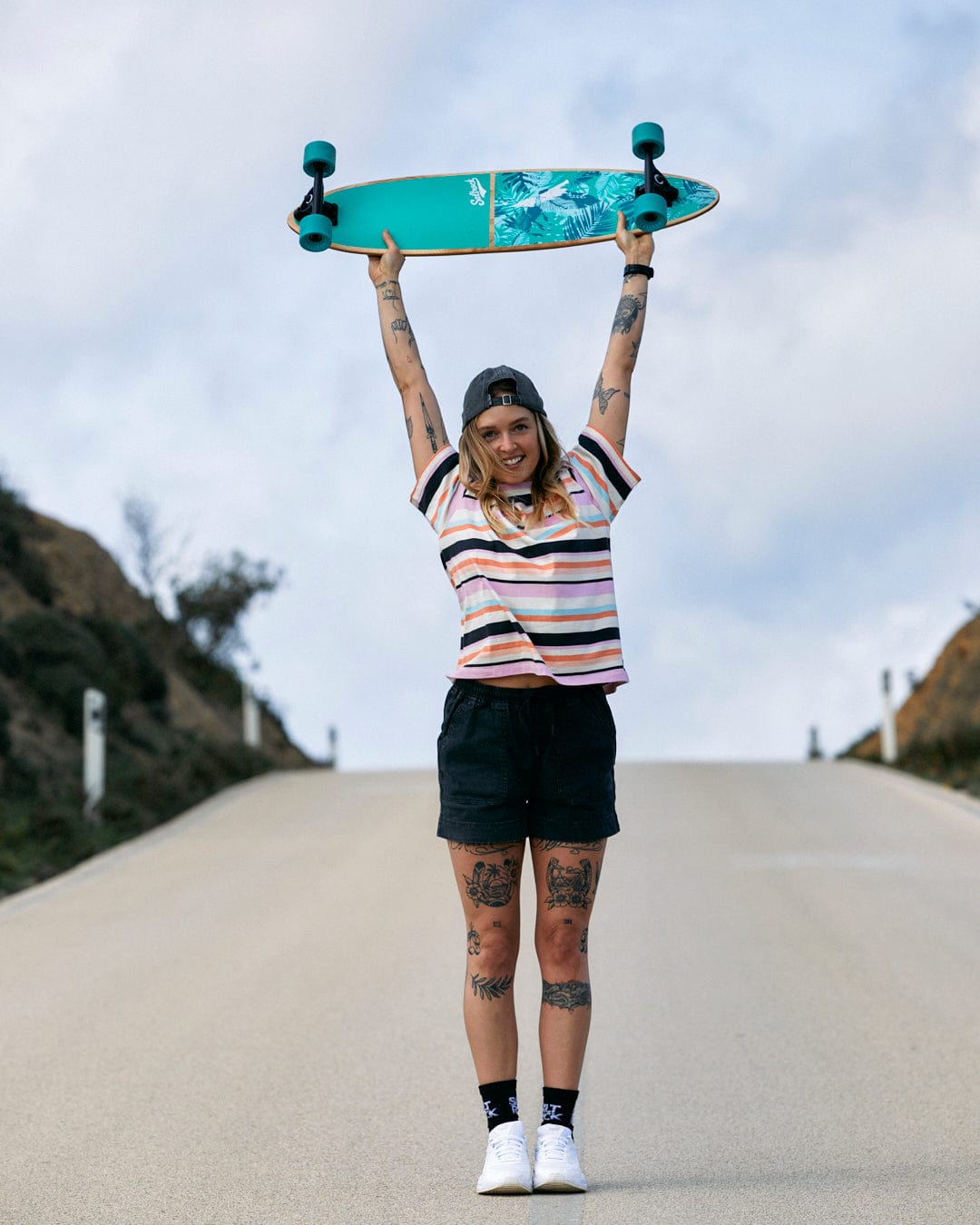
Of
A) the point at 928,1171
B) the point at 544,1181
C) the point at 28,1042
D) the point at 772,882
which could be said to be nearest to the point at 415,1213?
the point at 544,1181

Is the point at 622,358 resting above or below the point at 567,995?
above

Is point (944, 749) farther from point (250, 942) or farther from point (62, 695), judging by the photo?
point (250, 942)

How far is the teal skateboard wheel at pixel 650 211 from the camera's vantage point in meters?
4.45

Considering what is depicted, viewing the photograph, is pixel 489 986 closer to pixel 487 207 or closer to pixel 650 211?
pixel 650 211

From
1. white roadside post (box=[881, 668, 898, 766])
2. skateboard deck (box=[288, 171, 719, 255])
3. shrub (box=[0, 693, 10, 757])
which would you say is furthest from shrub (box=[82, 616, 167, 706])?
skateboard deck (box=[288, 171, 719, 255])

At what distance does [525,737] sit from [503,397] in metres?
0.87

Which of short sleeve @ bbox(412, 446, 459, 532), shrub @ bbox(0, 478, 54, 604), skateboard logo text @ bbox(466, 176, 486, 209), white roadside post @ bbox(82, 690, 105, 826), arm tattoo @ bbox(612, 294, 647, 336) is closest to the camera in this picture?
short sleeve @ bbox(412, 446, 459, 532)

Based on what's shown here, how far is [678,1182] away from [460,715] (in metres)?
1.31

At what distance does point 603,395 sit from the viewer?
4145mm

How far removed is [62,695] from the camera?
17188mm

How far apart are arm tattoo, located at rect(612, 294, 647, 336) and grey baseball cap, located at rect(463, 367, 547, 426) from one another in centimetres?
37

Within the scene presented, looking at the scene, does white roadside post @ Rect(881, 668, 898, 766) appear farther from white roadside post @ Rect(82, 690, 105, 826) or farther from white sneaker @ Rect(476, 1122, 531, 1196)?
white sneaker @ Rect(476, 1122, 531, 1196)

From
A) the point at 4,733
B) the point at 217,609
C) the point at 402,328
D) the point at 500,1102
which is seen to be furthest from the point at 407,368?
the point at 217,609

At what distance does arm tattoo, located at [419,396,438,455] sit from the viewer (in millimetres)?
4105
